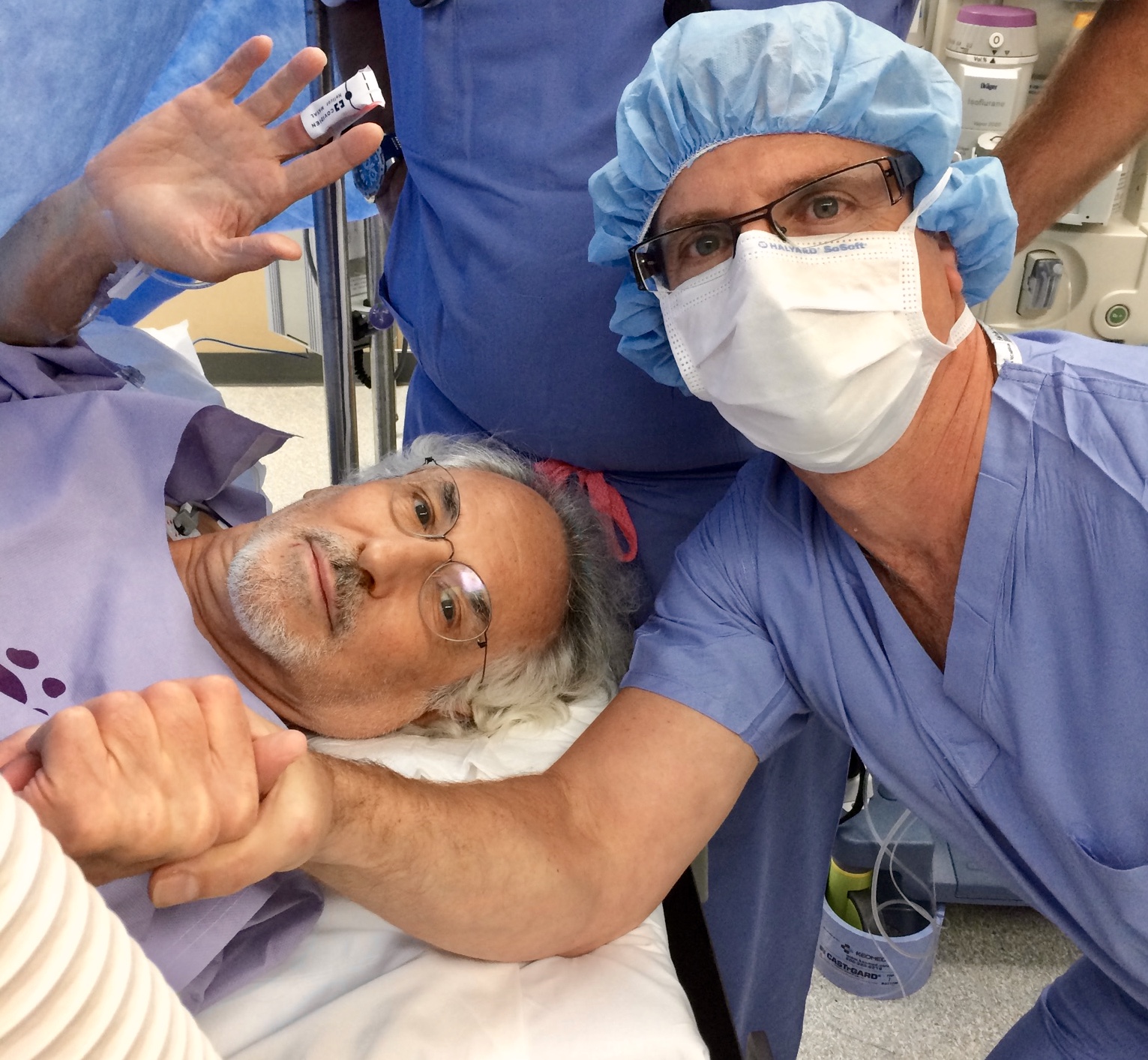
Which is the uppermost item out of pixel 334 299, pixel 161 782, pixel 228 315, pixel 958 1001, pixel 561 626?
pixel 161 782

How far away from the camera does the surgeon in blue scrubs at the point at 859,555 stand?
3.28ft

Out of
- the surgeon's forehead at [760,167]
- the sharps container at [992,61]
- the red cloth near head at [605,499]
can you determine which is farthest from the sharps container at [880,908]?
the surgeon's forehead at [760,167]

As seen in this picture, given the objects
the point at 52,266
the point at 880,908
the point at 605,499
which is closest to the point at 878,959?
the point at 880,908

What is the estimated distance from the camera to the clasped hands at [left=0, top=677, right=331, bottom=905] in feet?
2.02

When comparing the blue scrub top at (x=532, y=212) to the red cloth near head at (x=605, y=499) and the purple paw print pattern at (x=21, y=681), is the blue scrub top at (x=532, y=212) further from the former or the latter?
the purple paw print pattern at (x=21, y=681)

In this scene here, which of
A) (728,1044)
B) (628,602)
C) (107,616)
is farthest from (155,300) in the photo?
(728,1044)

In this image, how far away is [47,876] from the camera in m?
0.42

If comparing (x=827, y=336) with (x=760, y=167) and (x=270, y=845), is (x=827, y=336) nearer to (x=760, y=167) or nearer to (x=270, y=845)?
(x=760, y=167)

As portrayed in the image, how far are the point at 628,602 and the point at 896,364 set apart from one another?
0.69 m

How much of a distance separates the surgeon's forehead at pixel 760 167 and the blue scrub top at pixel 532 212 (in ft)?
0.96

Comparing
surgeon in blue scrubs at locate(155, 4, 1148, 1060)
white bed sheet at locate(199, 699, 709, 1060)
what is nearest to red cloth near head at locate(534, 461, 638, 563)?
surgeon in blue scrubs at locate(155, 4, 1148, 1060)

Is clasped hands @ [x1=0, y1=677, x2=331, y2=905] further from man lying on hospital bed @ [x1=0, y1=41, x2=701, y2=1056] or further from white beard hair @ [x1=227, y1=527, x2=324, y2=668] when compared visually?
white beard hair @ [x1=227, y1=527, x2=324, y2=668]

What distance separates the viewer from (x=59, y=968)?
0.41m

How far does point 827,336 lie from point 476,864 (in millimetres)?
604
